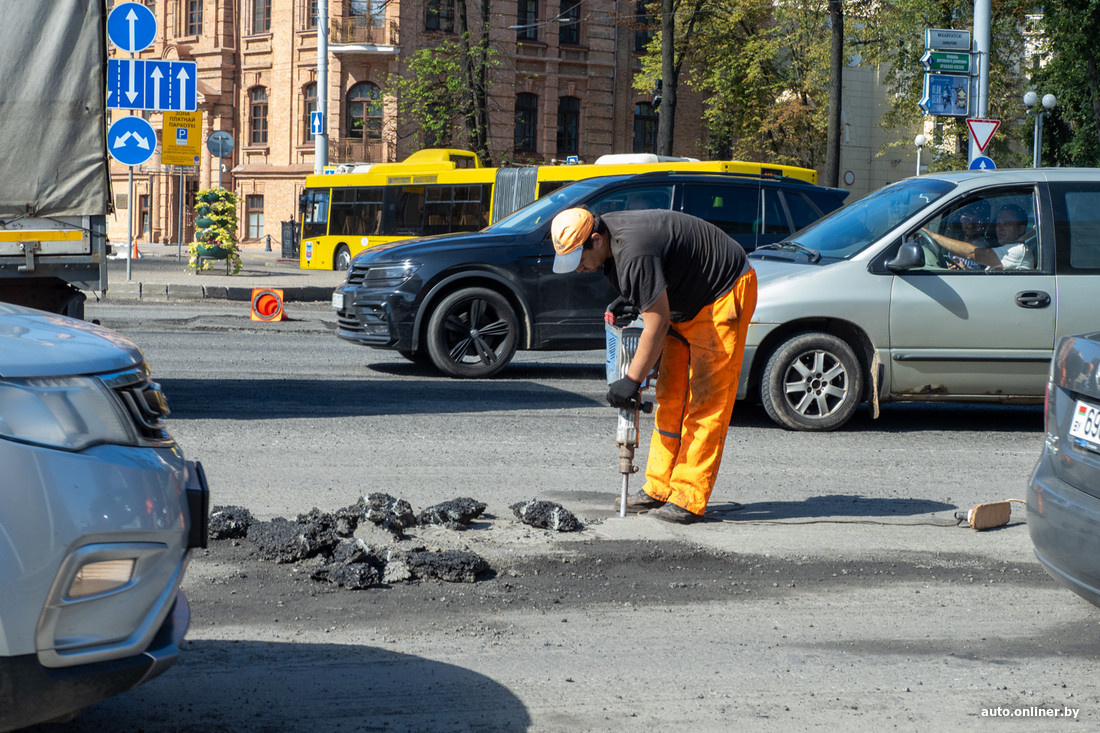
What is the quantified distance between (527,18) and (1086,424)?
45086 millimetres

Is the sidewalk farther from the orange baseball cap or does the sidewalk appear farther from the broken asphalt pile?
the orange baseball cap

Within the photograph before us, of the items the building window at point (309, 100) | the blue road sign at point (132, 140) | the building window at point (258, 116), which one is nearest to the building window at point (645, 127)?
the building window at point (309, 100)

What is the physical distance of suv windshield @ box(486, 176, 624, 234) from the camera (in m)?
11.0

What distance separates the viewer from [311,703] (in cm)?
348

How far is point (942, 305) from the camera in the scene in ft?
26.4

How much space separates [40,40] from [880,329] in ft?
19.4

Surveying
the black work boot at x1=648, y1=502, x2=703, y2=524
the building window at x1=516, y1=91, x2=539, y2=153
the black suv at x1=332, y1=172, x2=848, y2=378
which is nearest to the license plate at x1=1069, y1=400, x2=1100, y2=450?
the black work boot at x1=648, y1=502, x2=703, y2=524

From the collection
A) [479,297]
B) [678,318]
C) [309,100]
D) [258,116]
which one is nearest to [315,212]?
[309,100]

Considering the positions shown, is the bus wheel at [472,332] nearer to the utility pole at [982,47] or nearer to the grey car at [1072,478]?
the grey car at [1072,478]

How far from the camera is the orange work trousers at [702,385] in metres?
5.48

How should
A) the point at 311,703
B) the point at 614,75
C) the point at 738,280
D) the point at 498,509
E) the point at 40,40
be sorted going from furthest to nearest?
the point at 614,75
the point at 40,40
the point at 498,509
the point at 738,280
the point at 311,703

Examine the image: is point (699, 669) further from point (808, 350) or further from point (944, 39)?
point (944, 39)

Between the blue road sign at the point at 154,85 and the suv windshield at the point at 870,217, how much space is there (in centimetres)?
1304

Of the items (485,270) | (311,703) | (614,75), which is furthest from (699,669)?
(614,75)
